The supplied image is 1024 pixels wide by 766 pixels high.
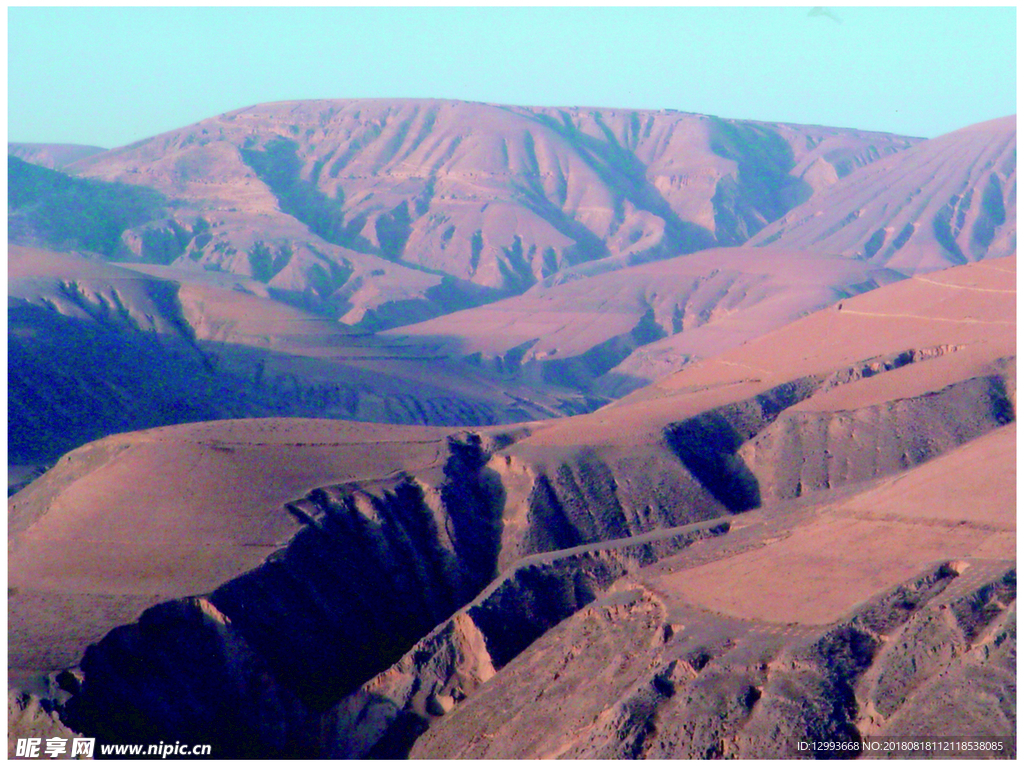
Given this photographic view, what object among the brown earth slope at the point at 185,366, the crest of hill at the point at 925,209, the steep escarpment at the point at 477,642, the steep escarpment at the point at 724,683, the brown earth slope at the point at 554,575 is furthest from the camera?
the crest of hill at the point at 925,209

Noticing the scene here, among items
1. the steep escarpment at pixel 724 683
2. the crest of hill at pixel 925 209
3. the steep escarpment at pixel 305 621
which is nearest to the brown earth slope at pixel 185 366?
the steep escarpment at pixel 305 621

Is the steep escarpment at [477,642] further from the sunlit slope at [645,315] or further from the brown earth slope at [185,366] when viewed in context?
the sunlit slope at [645,315]

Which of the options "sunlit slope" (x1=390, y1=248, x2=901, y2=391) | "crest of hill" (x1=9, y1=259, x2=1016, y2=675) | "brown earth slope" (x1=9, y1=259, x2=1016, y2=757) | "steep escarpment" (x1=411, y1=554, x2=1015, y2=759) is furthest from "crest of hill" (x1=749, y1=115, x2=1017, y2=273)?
"steep escarpment" (x1=411, y1=554, x2=1015, y2=759)

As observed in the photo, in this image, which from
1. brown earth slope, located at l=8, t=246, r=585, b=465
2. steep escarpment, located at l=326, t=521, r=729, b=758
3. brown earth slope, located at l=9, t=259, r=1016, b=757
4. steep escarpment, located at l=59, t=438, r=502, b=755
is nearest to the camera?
brown earth slope, located at l=9, t=259, r=1016, b=757

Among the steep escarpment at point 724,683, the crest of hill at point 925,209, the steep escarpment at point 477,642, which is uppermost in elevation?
the crest of hill at point 925,209

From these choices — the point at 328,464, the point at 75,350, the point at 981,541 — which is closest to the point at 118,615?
the point at 328,464

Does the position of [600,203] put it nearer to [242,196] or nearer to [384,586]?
[242,196]

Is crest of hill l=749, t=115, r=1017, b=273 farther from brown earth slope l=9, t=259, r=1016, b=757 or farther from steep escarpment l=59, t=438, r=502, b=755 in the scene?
steep escarpment l=59, t=438, r=502, b=755
